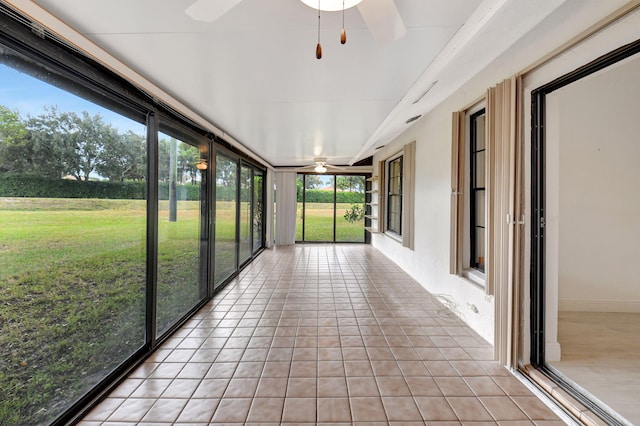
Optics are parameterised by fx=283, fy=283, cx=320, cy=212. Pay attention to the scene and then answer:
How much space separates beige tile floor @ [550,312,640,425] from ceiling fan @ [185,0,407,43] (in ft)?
8.32

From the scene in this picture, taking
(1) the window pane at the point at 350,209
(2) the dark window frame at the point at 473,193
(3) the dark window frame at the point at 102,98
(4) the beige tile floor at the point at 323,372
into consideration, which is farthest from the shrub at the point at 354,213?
(3) the dark window frame at the point at 102,98

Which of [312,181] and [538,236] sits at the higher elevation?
[312,181]

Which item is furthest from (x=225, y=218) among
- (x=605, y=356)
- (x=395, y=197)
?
(x=605, y=356)

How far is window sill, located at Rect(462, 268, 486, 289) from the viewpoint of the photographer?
278cm

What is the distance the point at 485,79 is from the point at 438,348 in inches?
96.8

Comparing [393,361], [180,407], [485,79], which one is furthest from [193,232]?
[485,79]

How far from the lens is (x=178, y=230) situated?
295cm

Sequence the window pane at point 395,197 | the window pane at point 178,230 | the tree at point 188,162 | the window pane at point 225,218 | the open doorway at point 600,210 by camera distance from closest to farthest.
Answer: the window pane at point 178,230, the open doorway at point 600,210, the tree at point 188,162, the window pane at point 225,218, the window pane at point 395,197

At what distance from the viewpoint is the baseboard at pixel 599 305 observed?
3.13 metres

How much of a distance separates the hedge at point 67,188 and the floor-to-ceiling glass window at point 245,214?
2805mm

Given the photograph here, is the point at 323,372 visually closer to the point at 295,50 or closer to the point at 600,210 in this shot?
the point at 295,50

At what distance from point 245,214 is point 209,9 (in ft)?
14.9

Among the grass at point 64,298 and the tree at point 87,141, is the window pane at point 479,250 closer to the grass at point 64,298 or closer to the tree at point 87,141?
the grass at point 64,298

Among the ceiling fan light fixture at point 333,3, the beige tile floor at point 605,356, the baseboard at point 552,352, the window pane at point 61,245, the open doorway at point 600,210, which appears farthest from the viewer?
the open doorway at point 600,210
